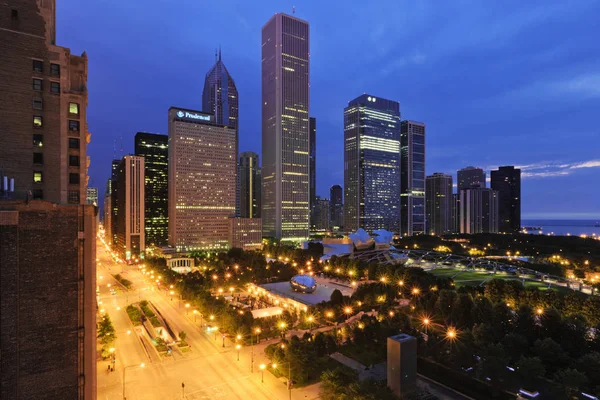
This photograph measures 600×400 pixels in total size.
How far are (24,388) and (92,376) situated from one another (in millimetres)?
3607

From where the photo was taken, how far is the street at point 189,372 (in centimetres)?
Result: 3544

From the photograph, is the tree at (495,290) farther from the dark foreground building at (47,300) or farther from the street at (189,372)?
the dark foreground building at (47,300)

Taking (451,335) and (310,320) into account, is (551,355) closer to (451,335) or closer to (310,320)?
(451,335)

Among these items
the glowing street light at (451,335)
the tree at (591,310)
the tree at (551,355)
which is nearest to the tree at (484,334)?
the glowing street light at (451,335)

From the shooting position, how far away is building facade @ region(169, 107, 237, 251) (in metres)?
171

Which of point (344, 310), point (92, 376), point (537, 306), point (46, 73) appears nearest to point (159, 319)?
point (344, 310)

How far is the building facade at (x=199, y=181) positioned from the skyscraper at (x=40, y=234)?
487ft

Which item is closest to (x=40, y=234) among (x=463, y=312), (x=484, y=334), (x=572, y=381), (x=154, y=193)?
(x=572, y=381)

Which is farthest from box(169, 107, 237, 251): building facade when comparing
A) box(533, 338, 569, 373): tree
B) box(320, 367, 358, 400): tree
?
box(533, 338, 569, 373): tree

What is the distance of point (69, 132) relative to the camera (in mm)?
29828

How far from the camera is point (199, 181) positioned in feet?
582

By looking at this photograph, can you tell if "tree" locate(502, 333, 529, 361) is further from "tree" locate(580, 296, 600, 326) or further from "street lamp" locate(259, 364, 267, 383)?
"street lamp" locate(259, 364, 267, 383)

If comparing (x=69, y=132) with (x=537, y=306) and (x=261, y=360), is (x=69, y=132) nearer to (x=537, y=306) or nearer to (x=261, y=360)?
(x=261, y=360)

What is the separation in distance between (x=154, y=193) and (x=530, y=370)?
195m
